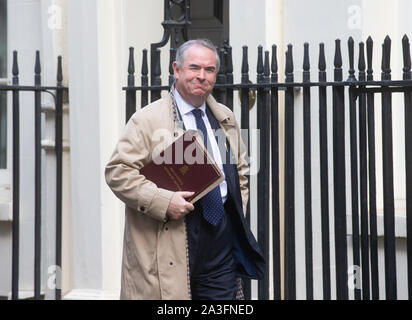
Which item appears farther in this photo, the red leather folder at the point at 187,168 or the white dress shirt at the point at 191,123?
the white dress shirt at the point at 191,123

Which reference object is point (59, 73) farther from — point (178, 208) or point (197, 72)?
point (178, 208)

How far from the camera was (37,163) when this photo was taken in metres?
7.59

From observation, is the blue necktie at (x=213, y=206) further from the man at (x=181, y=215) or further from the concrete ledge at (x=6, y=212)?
the concrete ledge at (x=6, y=212)

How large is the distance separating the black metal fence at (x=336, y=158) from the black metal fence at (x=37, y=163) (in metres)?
0.86

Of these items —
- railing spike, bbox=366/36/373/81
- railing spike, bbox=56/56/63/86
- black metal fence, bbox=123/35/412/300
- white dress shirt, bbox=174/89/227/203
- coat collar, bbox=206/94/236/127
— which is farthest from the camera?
railing spike, bbox=56/56/63/86

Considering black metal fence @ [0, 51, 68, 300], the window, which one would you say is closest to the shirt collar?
black metal fence @ [0, 51, 68, 300]

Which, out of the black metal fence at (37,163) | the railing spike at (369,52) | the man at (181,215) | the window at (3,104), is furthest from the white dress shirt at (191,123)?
the window at (3,104)

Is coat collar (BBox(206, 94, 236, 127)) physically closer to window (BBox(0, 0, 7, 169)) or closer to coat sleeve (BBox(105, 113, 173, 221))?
coat sleeve (BBox(105, 113, 173, 221))

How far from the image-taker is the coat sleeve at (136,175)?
5.25 meters

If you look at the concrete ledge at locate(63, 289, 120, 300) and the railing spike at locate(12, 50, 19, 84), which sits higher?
the railing spike at locate(12, 50, 19, 84)

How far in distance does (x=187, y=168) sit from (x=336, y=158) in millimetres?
1651

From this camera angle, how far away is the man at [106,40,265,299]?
17.4 ft

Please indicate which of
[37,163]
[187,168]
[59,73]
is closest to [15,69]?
[59,73]
